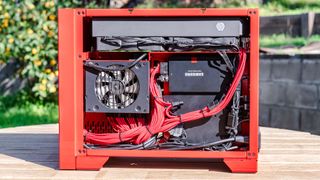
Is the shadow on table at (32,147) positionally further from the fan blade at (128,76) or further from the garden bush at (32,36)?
the garden bush at (32,36)

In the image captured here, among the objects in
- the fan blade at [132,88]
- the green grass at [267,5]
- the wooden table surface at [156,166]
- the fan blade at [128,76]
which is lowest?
the wooden table surface at [156,166]

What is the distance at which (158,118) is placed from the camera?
2262 millimetres

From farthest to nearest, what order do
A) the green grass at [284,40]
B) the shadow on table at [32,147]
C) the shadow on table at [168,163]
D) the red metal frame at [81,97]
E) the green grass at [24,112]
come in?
the green grass at [284,40] → the green grass at [24,112] → the shadow on table at [32,147] → the shadow on table at [168,163] → the red metal frame at [81,97]

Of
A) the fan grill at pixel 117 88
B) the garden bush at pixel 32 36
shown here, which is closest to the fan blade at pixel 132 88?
the fan grill at pixel 117 88

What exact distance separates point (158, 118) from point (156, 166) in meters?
0.22

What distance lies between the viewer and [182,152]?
2287 millimetres

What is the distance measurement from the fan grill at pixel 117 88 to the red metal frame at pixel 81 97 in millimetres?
75

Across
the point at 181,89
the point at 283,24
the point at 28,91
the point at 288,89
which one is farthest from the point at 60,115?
the point at 283,24

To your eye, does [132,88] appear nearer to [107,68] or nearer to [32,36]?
[107,68]

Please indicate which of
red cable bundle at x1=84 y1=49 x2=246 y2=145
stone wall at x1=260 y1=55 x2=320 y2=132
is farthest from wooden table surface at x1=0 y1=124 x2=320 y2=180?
stone wall at x1=260 y1=55 x2=320 y2=132

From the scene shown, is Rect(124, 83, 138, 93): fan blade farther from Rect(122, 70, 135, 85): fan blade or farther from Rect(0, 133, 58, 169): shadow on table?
Rect(0, 133, 58, 169): shadow on table

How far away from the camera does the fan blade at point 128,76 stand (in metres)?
2.27

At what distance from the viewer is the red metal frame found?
221 cm

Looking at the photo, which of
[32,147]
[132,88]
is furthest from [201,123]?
[32,147]
